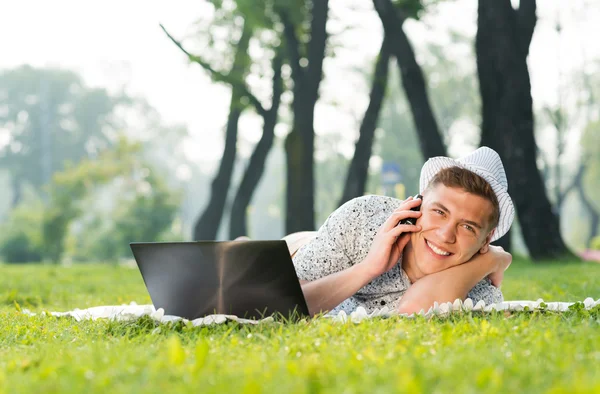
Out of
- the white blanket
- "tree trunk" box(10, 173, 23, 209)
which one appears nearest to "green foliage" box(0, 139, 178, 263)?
"tree trunk" box(10, 173, 23, 209)

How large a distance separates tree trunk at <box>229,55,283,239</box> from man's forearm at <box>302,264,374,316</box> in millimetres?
13647

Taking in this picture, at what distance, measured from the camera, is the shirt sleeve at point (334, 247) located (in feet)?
14.9

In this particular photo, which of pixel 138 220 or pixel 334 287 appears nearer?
pixel 334 287

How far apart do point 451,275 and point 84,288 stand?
5.97m

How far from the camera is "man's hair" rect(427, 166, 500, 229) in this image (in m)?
4.16

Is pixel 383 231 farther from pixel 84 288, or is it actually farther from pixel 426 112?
pixel 426 112

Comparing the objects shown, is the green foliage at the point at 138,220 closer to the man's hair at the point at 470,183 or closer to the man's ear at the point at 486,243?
the man's ear at the point at 486,243

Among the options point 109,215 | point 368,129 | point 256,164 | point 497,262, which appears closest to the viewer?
point 497,262

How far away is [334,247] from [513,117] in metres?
9.26

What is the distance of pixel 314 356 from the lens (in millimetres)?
2865

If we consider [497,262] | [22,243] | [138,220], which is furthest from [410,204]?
[22,243]

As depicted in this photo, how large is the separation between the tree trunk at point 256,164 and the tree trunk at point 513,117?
638 cm

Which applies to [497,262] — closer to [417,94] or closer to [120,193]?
[417,94]

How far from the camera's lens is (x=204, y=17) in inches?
801
